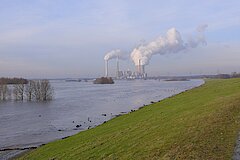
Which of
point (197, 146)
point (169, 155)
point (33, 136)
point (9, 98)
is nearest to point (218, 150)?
point (197, 146)

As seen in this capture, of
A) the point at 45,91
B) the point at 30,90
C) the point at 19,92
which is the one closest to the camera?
the point at 45,91

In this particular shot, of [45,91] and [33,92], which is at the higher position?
[45,91]

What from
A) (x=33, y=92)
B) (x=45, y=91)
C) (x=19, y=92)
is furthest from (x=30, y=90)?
(x=45, y=91)

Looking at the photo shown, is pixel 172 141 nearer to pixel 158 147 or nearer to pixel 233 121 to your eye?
pixel 158 147

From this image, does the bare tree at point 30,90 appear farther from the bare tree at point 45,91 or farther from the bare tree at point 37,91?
the bare tree at point 45,91

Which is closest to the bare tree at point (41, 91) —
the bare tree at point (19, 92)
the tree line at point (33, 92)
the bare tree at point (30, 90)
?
the tree line at point (33, 92)

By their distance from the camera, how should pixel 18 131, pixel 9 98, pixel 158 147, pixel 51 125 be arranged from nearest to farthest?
1. pixel 158 147
2. pixel 18 131
3. pixel 51 125
4. pixel 9 98

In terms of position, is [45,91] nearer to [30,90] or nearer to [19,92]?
[30,90]

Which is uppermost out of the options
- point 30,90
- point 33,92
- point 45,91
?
point 30,90

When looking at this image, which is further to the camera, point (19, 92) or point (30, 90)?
point (19, 92)

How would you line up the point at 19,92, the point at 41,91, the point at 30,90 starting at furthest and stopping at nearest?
the point at 19,92 → the point at 30,90 → the point at 41,91

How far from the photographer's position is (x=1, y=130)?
30.1m

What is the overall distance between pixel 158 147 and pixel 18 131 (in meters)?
22.6

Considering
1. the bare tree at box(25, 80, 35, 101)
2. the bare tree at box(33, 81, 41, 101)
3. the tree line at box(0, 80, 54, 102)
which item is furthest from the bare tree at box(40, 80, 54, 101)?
the bare tree at box(25, 80, 35, 101)
